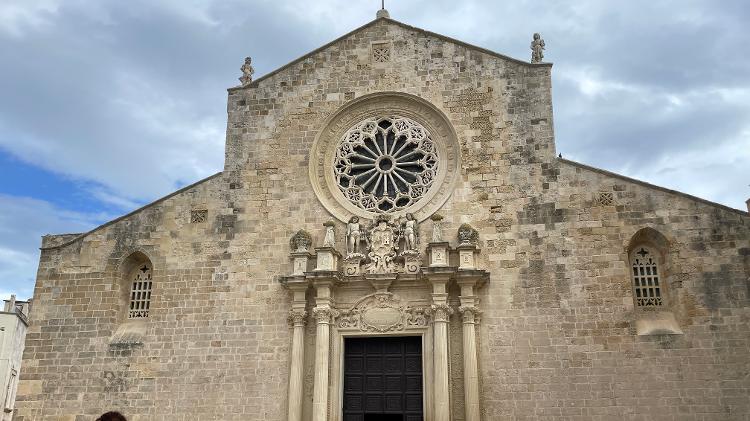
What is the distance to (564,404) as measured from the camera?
12.8 m

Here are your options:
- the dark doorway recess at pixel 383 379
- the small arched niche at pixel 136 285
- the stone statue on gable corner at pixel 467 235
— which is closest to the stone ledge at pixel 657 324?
the stone statue on gable corner at pixel 467 235

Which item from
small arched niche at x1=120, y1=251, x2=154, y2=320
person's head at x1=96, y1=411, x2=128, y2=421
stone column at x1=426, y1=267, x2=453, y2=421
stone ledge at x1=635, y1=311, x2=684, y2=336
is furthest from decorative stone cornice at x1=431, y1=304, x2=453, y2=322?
person's head at x1=96, y1=411, x2=128, y2=421

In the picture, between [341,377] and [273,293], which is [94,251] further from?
[341,377]

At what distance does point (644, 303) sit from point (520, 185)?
3.41 meters

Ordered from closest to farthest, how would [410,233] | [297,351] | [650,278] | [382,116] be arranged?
[650,278]
[297,351]
[410,233]
[382,116]

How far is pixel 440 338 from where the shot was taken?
43.9ft

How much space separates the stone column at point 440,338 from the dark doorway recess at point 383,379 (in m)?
0.61

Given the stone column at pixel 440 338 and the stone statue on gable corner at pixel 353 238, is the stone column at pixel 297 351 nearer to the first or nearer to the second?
the stone statue on gable corner at pixel 353 238

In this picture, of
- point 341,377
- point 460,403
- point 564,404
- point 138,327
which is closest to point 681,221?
point 564,404

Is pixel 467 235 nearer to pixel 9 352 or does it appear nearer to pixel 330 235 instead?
pixel 330 235

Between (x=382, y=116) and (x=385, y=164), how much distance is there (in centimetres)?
122

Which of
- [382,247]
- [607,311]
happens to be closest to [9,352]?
[382,247]

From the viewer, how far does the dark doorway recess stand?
13516mm

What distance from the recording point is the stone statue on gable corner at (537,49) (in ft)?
50.9
